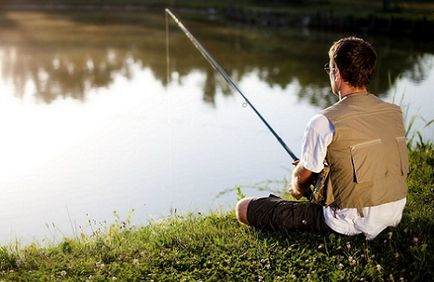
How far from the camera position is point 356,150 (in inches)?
135

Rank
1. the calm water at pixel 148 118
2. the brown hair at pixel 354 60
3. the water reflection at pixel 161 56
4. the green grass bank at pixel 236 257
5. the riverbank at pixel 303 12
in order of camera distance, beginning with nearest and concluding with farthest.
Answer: the brown hair at pixel 354 60 < the green grass bank at pixel 236 257 < the calm water at pixel 148 118 < the water reflection at pixel 161 56 < the riverbank at pixel 303 12

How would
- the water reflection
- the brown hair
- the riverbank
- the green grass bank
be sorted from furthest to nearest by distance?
the riverbank, the water reflection, the green grass bank, the brown hair

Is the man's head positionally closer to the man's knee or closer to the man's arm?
the man's arm

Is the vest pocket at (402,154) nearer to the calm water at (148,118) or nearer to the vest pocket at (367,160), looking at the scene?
the vest pocket at (367,160)

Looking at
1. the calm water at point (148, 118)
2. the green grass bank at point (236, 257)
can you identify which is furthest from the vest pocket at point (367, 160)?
the calm water at point (148, 118)

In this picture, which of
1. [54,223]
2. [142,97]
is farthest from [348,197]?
[142,97]

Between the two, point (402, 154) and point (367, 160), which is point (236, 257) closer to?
point (367, 160)

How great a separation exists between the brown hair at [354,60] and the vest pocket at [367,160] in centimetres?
32

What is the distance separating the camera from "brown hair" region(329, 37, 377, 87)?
3385 millimetres

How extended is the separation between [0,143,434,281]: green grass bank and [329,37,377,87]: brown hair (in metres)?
0.89

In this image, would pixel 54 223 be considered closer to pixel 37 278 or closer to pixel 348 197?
pixel 37 278

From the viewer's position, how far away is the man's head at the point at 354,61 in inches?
133

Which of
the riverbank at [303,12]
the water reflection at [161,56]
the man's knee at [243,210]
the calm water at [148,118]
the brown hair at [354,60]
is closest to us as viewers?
the brown hair at [354,60]

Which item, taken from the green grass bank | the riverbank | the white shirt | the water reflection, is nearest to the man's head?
the white shirt
